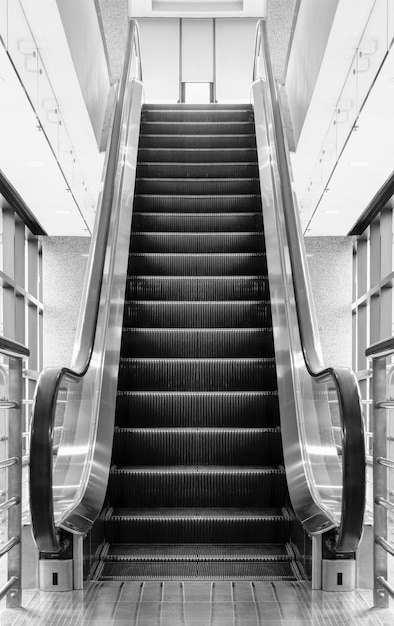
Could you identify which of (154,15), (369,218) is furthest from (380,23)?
(154,15)

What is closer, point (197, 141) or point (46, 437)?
point (46, 437)

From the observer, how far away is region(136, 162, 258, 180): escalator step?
7.74 metres

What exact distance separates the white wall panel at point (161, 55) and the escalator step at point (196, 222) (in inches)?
374

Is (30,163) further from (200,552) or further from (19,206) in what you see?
(200,552)

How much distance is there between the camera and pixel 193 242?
651cm

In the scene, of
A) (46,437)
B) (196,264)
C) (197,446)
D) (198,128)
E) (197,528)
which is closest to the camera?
(46,437)

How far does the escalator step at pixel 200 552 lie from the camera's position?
3.96 m

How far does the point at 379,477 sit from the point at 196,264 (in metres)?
3.27

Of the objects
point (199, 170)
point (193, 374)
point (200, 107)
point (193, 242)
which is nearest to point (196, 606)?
point (193, 374)

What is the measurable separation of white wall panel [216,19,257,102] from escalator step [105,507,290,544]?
12676mm

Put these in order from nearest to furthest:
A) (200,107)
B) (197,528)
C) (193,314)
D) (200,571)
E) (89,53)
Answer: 1. (200,571)
2. (197,528)
3. (193,314)
4. (89,53)
5. (200,107)

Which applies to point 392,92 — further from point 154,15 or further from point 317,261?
point 154,15

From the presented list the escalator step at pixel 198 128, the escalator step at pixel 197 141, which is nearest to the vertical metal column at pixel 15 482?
the escalator step at pixel 197 141

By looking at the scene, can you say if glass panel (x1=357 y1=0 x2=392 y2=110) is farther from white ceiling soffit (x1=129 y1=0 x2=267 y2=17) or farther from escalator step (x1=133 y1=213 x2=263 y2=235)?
white ceiling soffit (x1=129 y1=0 x2=267 y2=17)
